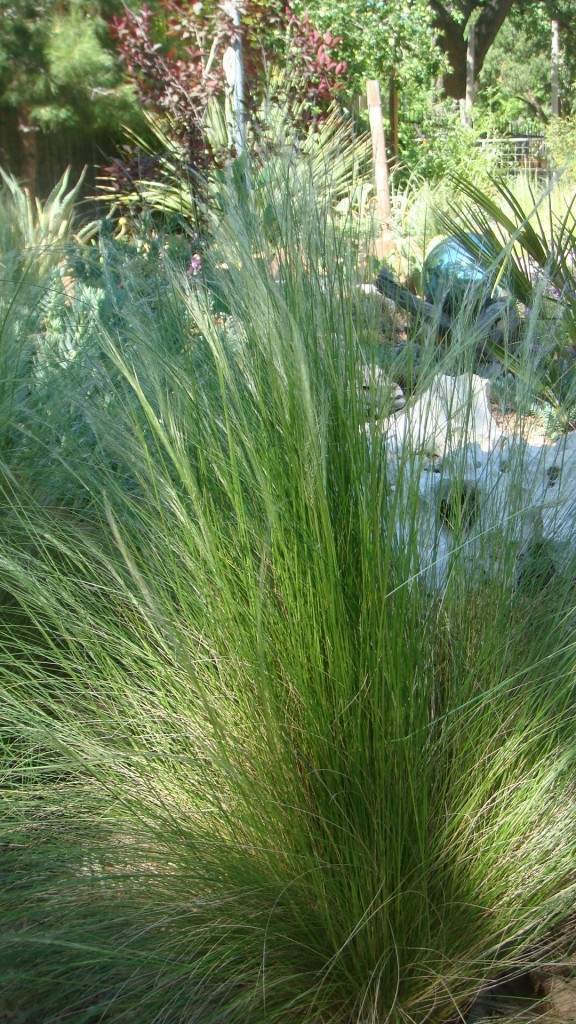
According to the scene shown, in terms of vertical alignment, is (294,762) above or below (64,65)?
below

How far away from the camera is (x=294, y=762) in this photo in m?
1.40

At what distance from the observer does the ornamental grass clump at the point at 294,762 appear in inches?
51.7

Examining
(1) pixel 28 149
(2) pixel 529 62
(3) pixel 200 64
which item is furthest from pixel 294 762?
(2) pixel 529 62

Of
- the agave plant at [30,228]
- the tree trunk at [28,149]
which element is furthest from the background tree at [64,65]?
the agave plant at [30,228]

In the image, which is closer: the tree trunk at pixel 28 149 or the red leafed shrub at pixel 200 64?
the red leafed shrub at pixel 200 64

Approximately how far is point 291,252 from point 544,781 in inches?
36.4

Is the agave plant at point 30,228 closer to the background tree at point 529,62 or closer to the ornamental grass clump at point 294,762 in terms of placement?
the ornamental grass clump at point 294,762

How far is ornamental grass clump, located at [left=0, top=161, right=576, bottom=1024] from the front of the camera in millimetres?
1312

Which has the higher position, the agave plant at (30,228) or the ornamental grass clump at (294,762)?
the agave plant at (30,228)

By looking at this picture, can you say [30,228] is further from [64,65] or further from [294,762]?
[64,65]

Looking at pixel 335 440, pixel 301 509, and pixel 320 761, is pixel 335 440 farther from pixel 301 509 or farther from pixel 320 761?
pixel 320 761

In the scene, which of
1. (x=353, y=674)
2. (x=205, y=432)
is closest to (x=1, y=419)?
(x=205, y=432)

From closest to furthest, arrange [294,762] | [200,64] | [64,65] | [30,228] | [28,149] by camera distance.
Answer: [294,762] → [30,228] → [200,64] → [64,65] → [28,149]

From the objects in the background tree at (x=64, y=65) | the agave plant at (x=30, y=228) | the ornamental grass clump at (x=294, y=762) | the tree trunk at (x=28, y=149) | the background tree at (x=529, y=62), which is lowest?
the ornamental grass clump at (x=294, y=762)
